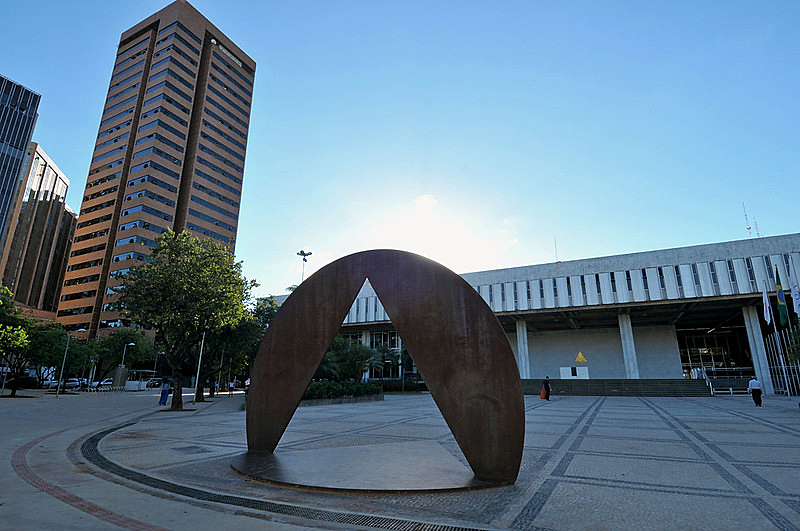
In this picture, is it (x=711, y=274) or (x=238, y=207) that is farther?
(x=238, y=207)

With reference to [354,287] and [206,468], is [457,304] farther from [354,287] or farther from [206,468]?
[206,468]

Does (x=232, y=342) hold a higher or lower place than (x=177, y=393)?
higher

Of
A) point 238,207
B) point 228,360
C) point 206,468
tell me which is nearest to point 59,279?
point 238,207

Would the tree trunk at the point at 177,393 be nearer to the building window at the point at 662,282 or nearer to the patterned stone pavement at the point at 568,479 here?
the patterned stone pavement at the point at 568,479

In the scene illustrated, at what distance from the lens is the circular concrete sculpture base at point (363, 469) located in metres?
5.80

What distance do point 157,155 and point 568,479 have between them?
3010 inches

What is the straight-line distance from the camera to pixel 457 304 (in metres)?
6.92

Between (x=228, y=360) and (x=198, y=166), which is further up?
(x=198, y=166)

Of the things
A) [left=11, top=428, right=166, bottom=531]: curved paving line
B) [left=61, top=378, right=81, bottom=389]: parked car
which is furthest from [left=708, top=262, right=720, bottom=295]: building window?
[left=61, top=378, right=81, bottom=389]: parked car

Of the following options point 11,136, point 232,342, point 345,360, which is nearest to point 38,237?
point 11,136

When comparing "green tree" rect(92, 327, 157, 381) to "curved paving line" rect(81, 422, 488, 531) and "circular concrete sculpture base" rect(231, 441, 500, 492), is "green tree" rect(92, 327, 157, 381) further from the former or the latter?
"curved paving line" rect(81, 422, 488, 531)

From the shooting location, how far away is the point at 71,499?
5176 mm

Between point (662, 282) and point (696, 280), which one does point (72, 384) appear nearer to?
point (662, 282)

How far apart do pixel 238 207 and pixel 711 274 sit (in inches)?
2845
